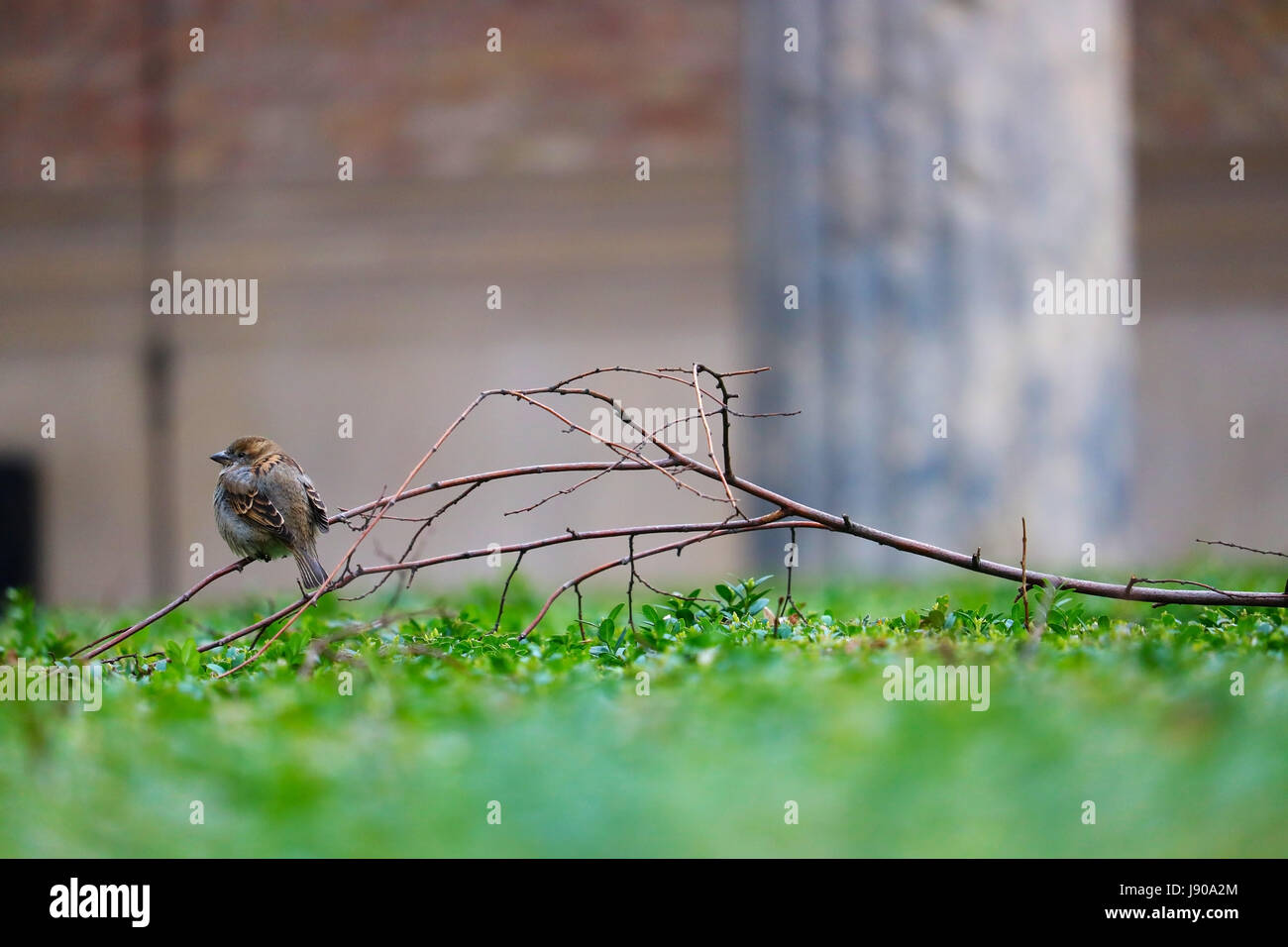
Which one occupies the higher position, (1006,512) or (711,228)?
(711,228)

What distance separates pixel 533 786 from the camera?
145 centimetres

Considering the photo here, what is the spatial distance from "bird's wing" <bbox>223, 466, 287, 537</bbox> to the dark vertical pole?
7094mm

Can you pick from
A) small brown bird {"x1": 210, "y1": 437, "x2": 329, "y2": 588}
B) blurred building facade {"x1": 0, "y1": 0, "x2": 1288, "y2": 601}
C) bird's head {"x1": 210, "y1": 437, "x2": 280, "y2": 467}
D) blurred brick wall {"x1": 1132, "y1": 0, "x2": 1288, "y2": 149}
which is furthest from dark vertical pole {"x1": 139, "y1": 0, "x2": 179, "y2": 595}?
blurred brick wall {"x1": 1132, "y1": 0, "x2": 1288, "y2": 149}

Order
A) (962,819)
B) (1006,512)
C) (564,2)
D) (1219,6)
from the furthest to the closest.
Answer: (564,2) → (1219,6) → (1006,512) → (962,819)

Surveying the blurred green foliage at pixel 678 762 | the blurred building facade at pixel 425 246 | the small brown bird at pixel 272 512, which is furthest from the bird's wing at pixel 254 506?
the blurred building facade at pixel 425 246

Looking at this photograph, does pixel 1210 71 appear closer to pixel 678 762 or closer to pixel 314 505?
pixel 314 505

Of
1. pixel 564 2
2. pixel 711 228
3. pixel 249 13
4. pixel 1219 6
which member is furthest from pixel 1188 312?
pixel 249 13

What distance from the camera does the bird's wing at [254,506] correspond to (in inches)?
137

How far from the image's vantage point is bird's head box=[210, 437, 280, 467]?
12.2ft

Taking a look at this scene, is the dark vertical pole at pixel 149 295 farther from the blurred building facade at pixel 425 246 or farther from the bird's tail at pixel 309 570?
the bird's tail at pixel 309 570

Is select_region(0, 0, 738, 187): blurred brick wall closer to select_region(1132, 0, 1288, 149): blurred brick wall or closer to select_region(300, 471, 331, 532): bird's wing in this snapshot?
select_region(1132, 0, 1288, 149): blurred brick wall

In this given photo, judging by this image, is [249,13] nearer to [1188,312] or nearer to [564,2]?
[564,2]

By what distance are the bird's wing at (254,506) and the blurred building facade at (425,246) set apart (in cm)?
555
